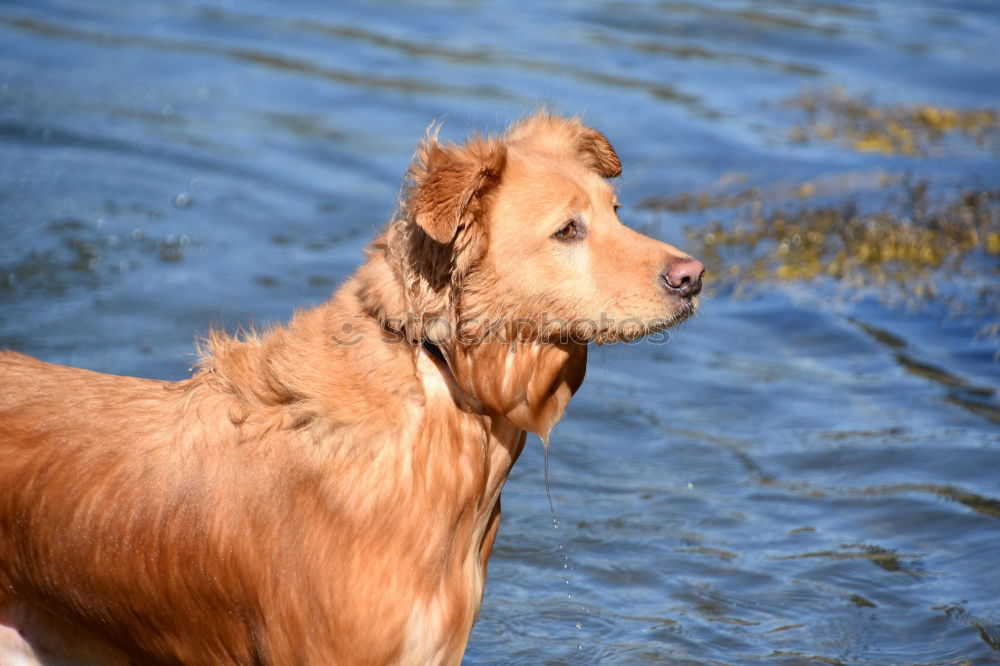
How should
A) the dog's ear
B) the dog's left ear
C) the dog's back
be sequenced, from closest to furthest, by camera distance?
1. the dog's ear
2. the dog's back
3. the dog's left ear

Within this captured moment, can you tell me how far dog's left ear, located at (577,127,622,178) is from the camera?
5547 mm

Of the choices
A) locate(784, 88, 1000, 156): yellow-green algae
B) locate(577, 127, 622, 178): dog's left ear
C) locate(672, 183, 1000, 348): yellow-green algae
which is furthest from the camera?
locate(784, 88, 1000, 156): yellow-green algae

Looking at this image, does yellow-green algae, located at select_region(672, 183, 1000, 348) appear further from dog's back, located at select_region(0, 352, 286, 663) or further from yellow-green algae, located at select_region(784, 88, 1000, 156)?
dog's back, located at select_region(0, 352, 286, 663)

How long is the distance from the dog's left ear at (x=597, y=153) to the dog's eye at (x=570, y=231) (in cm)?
65

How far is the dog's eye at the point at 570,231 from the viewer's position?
4.96 metres

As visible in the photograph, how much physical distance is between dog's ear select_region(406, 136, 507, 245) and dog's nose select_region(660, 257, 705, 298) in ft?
2.44

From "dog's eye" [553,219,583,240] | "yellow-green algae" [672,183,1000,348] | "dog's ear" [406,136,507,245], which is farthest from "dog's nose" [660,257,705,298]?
"yellow-green algae" [672,183,1000,348]

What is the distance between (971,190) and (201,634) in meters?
9.40

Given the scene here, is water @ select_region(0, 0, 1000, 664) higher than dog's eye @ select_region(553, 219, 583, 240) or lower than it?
lower

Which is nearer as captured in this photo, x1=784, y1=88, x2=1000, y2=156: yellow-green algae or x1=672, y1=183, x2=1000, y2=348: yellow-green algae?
x1=672, y1=183, x2=1000, y2=348: yellow-green algae

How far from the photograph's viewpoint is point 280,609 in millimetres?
4852

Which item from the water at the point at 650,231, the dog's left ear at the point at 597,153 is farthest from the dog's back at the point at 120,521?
the water at the point at 650,231

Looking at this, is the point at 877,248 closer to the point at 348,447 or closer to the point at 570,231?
the point at 570,231

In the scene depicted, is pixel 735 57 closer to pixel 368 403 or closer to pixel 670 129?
pixel 670 129
